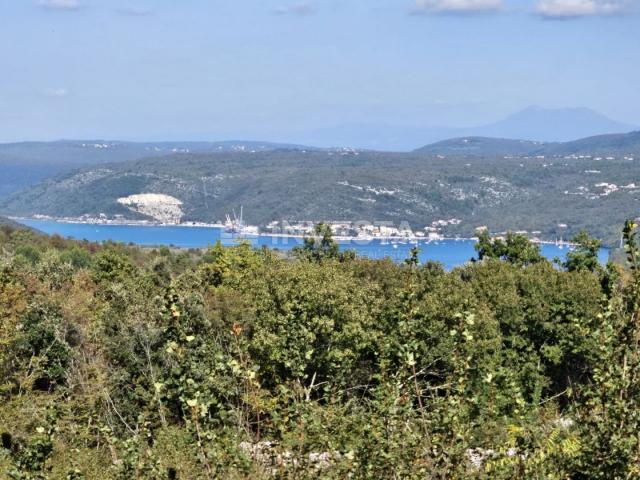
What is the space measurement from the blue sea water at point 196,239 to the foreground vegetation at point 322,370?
243 feet

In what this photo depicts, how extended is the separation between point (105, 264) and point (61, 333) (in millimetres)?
17199

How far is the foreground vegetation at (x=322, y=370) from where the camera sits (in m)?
6.17

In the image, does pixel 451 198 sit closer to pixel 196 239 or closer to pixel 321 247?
pixel 196 239

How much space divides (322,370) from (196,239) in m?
138

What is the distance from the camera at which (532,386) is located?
1123 inches

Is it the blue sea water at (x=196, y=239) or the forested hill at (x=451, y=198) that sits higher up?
the forested hill at (x=451, y=198)

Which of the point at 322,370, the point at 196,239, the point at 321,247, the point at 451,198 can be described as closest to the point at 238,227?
the point at 196,239

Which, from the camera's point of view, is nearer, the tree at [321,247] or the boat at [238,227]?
the tree at [321,247]

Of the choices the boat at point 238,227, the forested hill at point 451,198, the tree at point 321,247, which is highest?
the tree at point 321,247

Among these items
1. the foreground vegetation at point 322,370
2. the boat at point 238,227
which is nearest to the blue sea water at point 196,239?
the boat at point 238,227

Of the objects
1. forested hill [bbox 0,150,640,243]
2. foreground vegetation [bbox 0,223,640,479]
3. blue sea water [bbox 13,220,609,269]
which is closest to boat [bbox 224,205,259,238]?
blue sea water [bbox 13,220,609,269]

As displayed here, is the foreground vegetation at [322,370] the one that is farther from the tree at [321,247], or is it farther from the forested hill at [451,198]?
the forested hill at [451,198]

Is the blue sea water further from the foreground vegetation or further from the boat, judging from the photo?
the foreground vegetation

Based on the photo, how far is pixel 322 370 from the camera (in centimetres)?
2550
